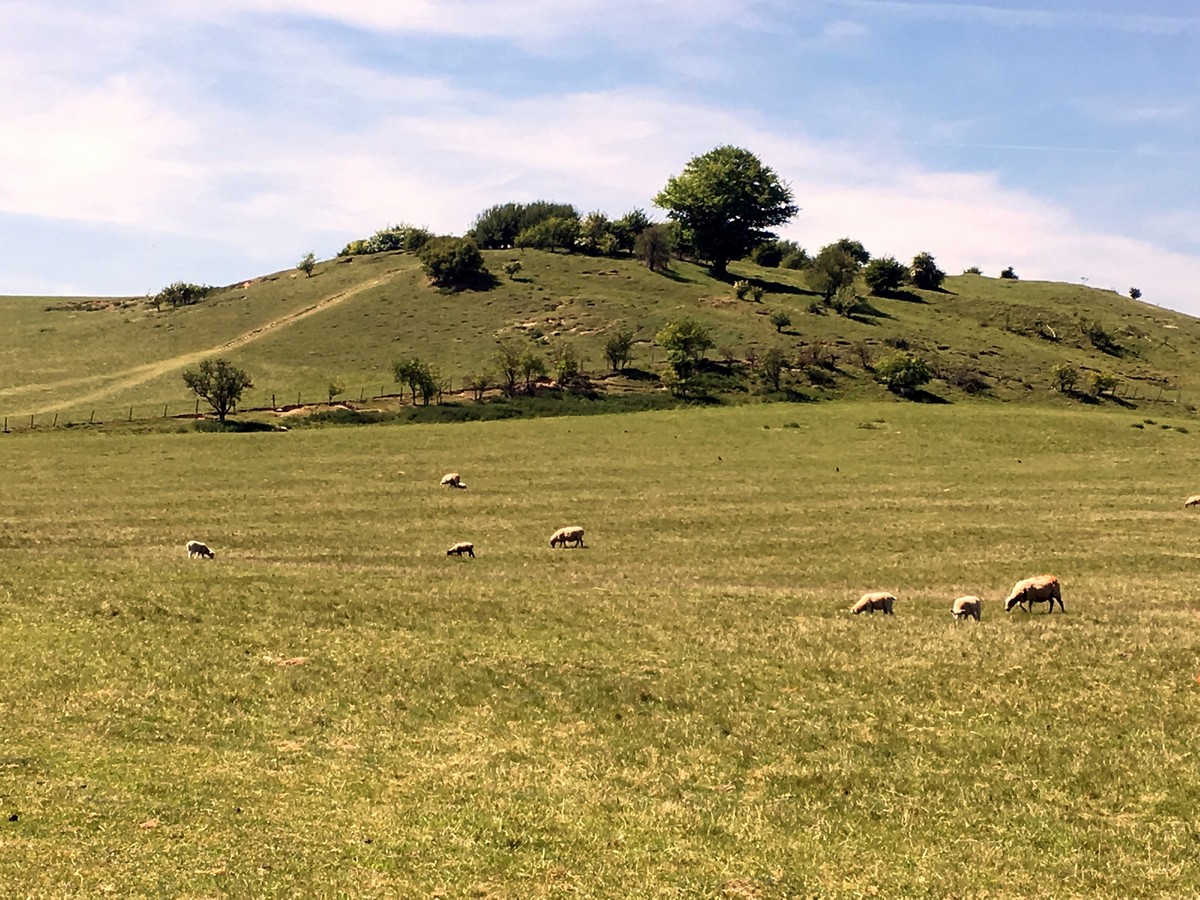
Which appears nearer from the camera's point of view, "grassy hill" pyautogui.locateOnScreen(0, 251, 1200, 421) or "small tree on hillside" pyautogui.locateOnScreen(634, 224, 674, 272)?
"grassy hill" pyautogui.locateOnScreen(0, 251, 1200, 421)

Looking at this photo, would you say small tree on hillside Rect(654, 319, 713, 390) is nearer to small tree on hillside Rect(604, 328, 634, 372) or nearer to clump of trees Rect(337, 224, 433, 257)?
small tree on hillside Rect(604, 328, 634, 372)

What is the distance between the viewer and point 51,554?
1512 inches

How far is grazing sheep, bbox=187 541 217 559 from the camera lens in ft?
131

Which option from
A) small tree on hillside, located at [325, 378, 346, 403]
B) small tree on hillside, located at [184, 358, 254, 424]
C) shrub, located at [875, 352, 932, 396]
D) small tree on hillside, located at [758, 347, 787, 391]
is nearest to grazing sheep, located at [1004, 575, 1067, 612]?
small tree on hillside, located at [758, 347, 787, 391]

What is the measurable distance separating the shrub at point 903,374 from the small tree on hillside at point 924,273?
2649 inches

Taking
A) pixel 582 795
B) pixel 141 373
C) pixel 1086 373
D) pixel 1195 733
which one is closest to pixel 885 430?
pixel 1086 373

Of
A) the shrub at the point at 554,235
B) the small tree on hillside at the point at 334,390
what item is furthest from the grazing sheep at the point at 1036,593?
→ the shrub at the point at 554,235

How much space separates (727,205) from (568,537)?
12117cm

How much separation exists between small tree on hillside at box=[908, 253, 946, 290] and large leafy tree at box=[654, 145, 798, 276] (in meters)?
22.5

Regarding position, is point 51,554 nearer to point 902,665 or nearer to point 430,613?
point 430,613

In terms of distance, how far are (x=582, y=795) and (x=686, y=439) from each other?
6112 cm

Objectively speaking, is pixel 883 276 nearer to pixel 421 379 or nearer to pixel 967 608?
pixel 421 379

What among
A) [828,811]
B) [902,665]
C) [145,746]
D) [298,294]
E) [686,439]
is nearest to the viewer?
[828,811]

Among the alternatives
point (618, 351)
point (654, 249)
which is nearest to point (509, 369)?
point (618, 351)
